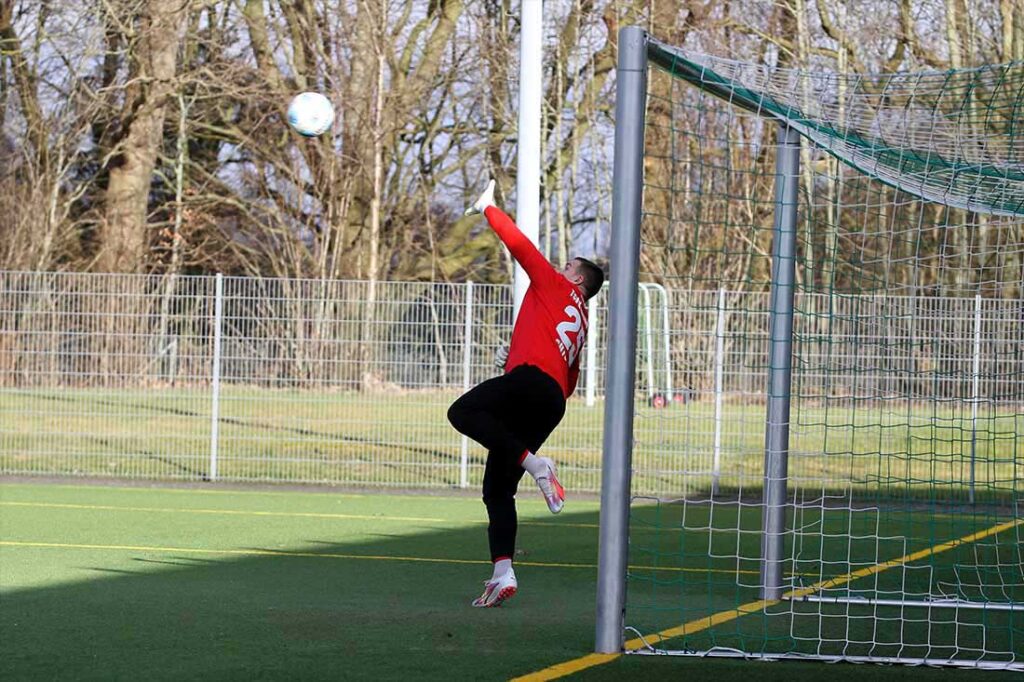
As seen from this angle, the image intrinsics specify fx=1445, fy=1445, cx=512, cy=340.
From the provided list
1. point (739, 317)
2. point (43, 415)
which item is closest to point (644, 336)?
point (739, 317)

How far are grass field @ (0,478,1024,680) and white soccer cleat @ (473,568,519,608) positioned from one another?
11 centimetres

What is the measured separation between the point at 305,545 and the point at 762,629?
440 centimetres

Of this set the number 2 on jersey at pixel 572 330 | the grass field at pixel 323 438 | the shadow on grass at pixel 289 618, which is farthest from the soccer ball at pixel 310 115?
the number 2 on jersey at pixel 572 330

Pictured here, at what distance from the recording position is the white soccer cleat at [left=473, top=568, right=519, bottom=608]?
7.71 meters

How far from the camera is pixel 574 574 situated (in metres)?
9.33

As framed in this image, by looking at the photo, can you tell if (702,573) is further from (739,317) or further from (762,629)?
(739,317)

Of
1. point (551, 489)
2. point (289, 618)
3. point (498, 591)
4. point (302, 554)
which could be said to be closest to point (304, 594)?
point (289, 618)

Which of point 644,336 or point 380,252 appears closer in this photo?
point 644,336

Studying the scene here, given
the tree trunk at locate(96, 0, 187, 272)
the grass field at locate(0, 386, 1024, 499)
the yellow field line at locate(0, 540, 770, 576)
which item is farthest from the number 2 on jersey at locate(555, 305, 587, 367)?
the tree trunk at locate(96, 0, 187, 272)

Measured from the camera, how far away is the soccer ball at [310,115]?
47.6 ft

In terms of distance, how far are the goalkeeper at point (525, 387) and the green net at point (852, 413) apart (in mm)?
652

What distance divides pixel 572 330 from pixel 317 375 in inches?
335

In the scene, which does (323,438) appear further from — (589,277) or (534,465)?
(534,465)

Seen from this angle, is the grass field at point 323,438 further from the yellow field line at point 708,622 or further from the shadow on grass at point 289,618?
the shadow on grass at point 289,618
